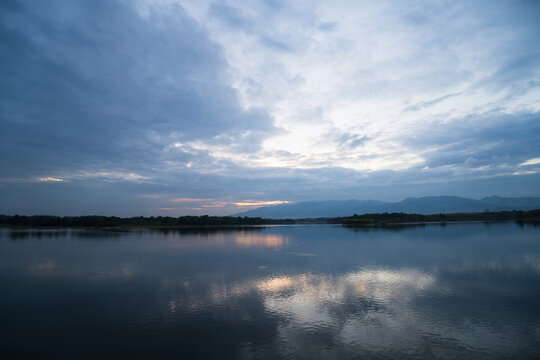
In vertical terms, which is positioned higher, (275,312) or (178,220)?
(178,220)

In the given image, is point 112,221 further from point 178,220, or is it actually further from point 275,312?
point 275,312

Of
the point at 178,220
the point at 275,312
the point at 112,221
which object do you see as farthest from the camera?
the point at 178,220

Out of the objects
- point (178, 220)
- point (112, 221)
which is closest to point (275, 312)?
point (178, 220)

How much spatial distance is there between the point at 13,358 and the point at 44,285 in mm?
15209

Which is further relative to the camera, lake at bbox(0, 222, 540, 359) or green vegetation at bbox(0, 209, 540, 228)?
green vegetation at bbox(0, 209, 540, 228)

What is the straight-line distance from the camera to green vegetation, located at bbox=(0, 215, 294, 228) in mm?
133500

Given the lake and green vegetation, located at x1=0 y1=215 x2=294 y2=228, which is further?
green vegetation, located at x1=0 y1=215 x2=294 y2=228

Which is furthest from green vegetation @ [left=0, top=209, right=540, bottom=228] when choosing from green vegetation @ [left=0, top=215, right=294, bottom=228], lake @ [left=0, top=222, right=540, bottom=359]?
lake @ [left=0, top=222, right=540, bottom=359]

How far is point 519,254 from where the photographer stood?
36.9 m

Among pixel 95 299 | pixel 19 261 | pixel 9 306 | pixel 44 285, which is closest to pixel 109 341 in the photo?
pixel 95 299

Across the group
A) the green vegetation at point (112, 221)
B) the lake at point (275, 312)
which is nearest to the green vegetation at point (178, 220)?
the green vegetation at point (112, 221)

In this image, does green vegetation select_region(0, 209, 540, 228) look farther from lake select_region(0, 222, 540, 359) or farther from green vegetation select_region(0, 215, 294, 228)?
lake select_region(0, 222, 540, 359)

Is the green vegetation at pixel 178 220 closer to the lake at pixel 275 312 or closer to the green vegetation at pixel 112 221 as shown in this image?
the green vegetation at pixel 112 221

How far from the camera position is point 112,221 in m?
144
